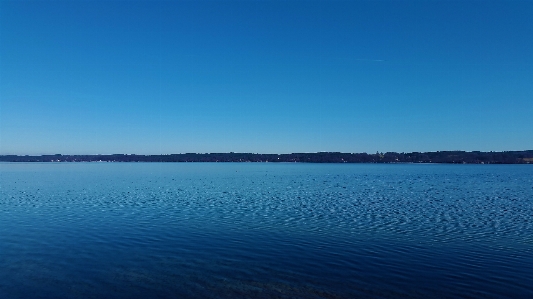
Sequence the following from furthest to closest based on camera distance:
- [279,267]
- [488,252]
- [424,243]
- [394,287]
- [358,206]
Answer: [358,206] → [424,243] → [488,252] → [279,267] → [394,287]

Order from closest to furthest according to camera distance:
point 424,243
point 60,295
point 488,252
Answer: point 60,295, point 488,252, point 424,243

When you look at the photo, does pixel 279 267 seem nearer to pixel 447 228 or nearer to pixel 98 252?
pixel 98 252

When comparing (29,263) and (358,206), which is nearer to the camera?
(29,263)

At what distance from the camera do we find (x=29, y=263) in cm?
1525

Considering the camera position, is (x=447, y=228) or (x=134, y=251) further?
(x=447, y=228)

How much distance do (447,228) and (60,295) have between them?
19993 millimetres

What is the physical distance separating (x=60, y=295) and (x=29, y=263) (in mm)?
4646

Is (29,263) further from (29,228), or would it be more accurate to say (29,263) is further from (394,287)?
(394,287)

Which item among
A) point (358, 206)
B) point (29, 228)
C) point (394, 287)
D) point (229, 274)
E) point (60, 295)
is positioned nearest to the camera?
point (60, 295)

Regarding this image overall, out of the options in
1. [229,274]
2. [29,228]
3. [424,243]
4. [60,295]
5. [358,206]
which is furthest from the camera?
[358,206]

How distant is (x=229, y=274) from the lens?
13875 millimetres

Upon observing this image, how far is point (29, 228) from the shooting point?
73.8 feet

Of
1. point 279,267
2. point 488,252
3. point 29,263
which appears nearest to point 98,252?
point 29,263

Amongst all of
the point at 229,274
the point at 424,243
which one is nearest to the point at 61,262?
the point at 229,274
